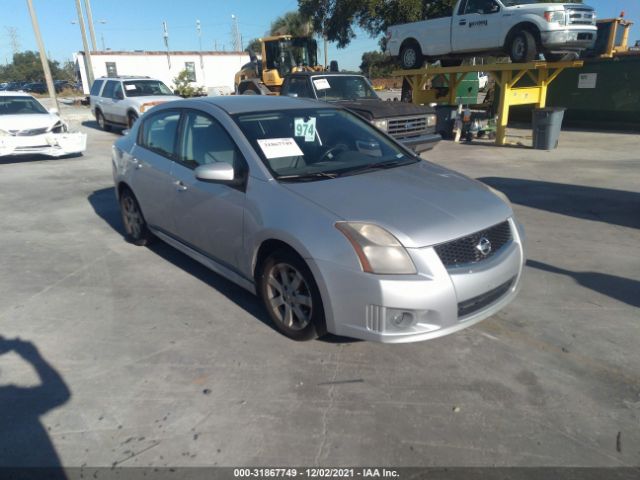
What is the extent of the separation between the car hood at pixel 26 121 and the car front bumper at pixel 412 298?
10653 millimetres

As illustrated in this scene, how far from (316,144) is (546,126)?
9.80m

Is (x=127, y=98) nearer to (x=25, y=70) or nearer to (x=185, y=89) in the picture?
(x=185, y=89)

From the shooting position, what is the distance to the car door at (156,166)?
4434 millimetres

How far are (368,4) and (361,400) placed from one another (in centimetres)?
2027

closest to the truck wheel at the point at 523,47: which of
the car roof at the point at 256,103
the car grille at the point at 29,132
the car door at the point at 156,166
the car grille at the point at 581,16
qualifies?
the car grille at the point at 581,16

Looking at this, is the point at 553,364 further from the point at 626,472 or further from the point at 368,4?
the point at 368,4

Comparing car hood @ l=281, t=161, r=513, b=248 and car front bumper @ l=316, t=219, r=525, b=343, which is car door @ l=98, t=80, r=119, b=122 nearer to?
car hood @ l=281, t=161, r=513, b=248

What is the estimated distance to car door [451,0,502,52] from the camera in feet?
39.8

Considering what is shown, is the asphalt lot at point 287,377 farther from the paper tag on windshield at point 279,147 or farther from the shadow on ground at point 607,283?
the paper tag on windshield at point 279,147

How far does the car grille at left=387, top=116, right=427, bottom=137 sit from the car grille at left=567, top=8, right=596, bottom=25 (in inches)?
172

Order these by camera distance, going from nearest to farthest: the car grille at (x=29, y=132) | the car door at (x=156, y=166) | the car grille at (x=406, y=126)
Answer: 1. the car door at (x=156, y=166)
2. the car grille at (x=406, y=126)
3. the car grille at (x=29, y=132)

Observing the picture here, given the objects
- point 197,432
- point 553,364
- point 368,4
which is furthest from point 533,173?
point 368,4

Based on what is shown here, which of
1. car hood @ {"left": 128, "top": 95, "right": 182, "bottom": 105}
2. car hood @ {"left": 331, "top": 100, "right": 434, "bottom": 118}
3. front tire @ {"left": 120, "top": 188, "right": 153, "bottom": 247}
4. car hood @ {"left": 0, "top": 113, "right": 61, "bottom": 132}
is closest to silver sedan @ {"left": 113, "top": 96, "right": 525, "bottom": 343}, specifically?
front tire @ {"left": 120, "top": 188, "right": 153, "bottom": 247}

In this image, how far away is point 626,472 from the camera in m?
2.30
